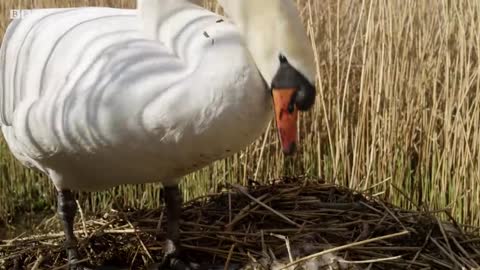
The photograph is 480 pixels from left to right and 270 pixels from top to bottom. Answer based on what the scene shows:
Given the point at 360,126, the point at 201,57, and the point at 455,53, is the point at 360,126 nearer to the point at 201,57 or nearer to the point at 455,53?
the point at 455,53

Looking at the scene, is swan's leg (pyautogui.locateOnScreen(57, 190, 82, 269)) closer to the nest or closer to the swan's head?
the nest

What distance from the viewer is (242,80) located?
68.4 inches

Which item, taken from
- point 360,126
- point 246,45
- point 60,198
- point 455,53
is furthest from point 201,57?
point 455,53

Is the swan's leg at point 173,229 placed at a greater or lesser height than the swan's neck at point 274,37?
lesser

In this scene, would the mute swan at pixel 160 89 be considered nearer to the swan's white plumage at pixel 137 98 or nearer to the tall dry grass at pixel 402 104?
the swan's white plumage at pixel 137 98

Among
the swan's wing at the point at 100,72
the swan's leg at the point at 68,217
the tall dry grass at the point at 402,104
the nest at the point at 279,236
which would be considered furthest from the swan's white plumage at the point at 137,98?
the tall dry grass at the point at 402,104

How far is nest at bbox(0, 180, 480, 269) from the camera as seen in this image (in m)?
2.06

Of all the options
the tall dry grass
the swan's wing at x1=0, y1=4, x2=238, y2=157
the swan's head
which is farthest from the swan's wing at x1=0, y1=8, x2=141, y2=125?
the tall dry grass

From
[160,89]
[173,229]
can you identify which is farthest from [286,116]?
[173,229]

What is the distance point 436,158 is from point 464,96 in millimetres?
306

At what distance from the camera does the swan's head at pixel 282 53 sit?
67.5 inches

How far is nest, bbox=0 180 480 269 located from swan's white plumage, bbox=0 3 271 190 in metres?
0.25

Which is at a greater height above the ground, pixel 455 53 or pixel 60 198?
pixel 455 53

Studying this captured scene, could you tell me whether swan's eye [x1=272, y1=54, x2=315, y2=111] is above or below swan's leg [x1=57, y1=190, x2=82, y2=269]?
above
